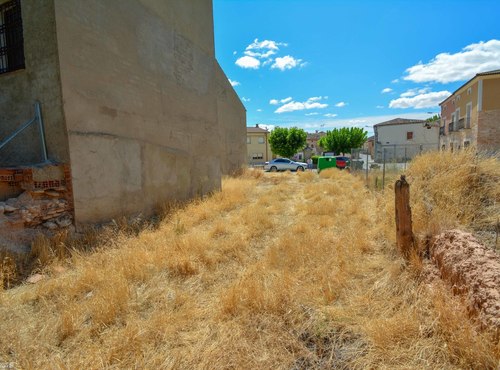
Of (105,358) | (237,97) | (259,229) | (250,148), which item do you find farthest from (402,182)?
(250,148)

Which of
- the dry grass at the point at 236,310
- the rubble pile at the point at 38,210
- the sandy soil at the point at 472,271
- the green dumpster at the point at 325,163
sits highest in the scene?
the green dumpster at the point at 325,163

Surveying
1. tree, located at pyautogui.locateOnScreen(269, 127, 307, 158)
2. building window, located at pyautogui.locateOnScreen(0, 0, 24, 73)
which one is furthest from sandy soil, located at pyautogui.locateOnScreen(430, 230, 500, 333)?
tree, located at pyautogui.locateOnScreen(269, 127, 307, 158)

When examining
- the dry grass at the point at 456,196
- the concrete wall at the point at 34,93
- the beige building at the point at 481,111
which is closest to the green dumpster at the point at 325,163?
the beige building at the point at 481,111

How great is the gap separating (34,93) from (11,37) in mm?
1588

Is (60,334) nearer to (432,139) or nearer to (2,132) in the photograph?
(2,132)

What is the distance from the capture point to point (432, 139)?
4241 cm

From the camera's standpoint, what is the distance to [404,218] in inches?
148

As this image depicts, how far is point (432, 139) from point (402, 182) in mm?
47918

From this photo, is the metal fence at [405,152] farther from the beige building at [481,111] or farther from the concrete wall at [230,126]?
the beige building at [481,111]

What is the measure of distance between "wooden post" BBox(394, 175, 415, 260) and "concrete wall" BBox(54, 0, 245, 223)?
5.63 meters

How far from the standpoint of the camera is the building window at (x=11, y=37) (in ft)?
17.7

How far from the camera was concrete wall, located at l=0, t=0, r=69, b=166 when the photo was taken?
192 inches

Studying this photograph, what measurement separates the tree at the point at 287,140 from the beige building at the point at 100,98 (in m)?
34.6

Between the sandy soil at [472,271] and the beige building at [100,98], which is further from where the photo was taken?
the beige building at [100,98]
